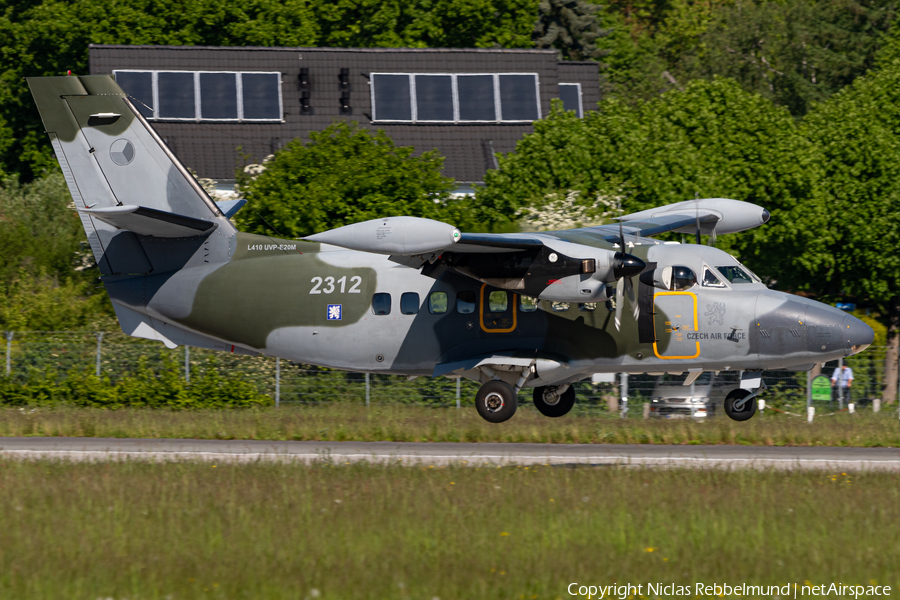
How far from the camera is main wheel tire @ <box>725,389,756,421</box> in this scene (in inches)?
898

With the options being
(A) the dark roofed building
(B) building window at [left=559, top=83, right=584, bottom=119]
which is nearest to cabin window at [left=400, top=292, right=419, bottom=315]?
(A) the dark roofed building

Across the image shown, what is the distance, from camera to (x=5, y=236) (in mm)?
37594

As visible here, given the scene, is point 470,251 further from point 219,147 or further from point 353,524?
point 219,147

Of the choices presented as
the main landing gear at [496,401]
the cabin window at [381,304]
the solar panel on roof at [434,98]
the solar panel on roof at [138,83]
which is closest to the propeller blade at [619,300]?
the main landing gear at [496,401]

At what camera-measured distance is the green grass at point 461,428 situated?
24.8 metres

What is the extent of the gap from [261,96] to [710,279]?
3083 cm

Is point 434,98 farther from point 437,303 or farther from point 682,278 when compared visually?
point 682,278

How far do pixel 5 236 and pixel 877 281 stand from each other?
29736mm

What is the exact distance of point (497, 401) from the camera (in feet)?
75.1

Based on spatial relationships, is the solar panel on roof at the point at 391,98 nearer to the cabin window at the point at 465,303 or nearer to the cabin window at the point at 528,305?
the cabin window at the point at 465,303

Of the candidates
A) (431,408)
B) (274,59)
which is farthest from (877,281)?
(274,59)

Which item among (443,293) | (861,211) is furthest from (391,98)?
(443,293)

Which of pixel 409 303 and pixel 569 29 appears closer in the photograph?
pixel 409 303

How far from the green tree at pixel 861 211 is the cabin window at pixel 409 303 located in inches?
659
